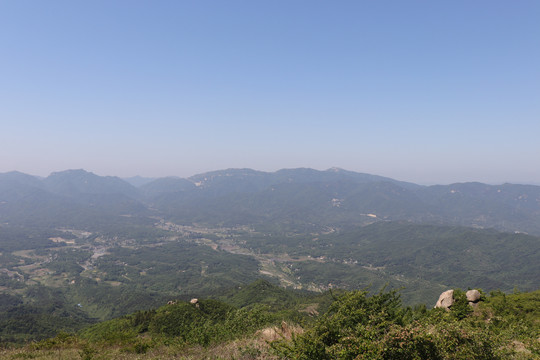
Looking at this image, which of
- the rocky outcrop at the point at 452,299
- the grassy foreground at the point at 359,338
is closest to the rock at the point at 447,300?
the rocky outcrop at the point at 452,299

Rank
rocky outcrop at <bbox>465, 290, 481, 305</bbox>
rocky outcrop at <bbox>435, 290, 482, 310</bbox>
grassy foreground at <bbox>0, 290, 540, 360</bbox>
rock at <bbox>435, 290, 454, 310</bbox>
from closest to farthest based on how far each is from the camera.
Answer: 1. grassy foreground at <bbox>0, 290, 540, 360</bbox>
2. rock at <bbox>435, 290, 454, 310</bbox>
3. rocky outcrop at <bbox>435, 290, 482, 310</bbox>
4. rocky outcrop at <bbox>465, 290, 481, 305</bbox>

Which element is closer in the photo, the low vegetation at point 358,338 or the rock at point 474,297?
the low vegetation at point 358,338

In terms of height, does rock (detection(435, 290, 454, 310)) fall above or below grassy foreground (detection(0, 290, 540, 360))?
below

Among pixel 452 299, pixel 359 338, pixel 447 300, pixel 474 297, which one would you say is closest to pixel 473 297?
pixel 474 297

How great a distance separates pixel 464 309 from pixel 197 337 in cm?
3379

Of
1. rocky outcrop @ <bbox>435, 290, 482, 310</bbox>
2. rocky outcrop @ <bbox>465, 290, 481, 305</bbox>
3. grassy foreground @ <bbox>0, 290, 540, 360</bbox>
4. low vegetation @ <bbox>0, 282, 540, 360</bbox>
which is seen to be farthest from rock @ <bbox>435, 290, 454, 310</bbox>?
low vegetation @ <bbox>0, 282, 540, 360</bbox>

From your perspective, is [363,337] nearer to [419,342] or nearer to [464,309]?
[419,342]

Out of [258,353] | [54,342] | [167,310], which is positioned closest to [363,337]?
[258,353]

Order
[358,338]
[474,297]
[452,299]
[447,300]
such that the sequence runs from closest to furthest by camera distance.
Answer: [358,338] → [452,299] → [447,300] → [474,297]

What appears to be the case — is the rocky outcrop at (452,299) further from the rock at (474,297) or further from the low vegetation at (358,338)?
the low vegetation at (358,338)

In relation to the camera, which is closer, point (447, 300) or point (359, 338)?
point (359, 338)

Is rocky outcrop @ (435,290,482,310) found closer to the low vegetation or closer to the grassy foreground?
the grassy foreground

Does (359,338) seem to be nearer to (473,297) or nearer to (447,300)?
(447,300)

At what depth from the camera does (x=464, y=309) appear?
3331cm
